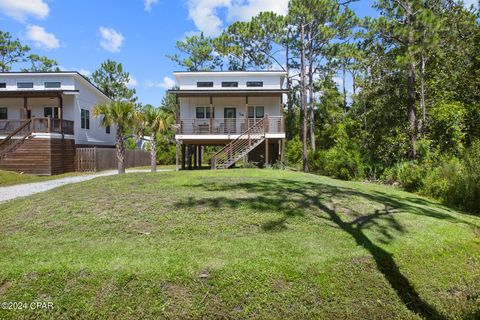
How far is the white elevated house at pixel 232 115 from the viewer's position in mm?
21219

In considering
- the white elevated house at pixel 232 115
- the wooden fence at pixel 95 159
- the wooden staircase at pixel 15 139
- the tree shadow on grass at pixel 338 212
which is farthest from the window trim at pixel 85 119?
the tree shadow on grass at pixel 338 212

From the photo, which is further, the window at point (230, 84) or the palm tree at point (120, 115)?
the window at point (230, 84)

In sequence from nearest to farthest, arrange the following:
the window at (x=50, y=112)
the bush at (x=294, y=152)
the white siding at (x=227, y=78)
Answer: the window at (x=50, y=112)
the white siding at (x=227, y=78)
the bush at (x=294, y=152)

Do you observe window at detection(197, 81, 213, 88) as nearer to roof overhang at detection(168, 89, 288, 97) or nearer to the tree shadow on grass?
roof overhang at detection(168, 89, 288, 97)

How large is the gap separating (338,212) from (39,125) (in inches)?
852

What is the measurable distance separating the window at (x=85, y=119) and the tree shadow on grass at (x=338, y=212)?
2054 cm

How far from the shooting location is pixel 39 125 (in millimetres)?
22594

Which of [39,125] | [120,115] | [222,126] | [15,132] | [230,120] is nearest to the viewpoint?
[120,115]

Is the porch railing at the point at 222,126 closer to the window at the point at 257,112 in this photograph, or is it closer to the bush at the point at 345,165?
the window at the point at 257,112

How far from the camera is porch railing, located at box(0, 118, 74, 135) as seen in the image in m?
22.3

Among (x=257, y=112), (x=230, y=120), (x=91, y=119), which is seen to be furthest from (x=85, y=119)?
(x=257, y=112)

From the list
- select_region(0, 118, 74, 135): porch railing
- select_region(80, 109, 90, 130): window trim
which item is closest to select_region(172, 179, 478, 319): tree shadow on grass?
select_region(0, 118, 74, 135): porch railing

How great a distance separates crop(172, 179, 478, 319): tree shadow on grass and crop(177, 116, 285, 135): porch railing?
1171 centimetres

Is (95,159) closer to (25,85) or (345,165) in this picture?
(25,85)
